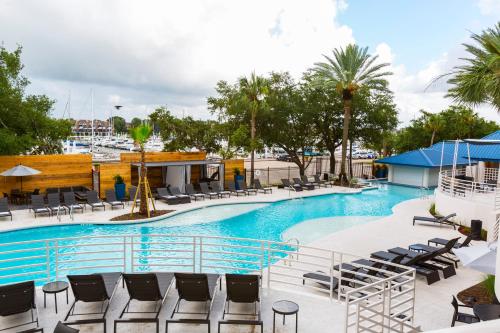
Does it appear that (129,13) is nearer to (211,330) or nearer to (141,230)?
(141,230)

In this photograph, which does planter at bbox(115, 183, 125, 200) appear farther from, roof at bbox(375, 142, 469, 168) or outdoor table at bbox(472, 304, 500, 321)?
roof at bbox(375, 142, 469, 168)

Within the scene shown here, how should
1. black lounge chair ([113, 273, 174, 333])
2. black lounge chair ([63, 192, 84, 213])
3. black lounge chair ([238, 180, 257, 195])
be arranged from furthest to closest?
black lounge chair ([238, 180, 257, 195]), black lounge chair ([63, 192, 84, 213]), black lounge chair ([113, 273, 174, 333])

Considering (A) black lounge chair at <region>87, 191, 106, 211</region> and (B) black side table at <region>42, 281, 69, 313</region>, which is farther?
(A) black lounge chair at <region>87, 191, 106, 211</region>

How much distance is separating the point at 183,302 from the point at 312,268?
4.52 m

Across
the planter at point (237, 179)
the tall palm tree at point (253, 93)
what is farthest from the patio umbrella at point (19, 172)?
the tall palm tree at point (253, 93)

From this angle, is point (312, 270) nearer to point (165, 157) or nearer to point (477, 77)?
point (477, 77)

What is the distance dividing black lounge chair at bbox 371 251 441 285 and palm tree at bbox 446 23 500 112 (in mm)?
5652

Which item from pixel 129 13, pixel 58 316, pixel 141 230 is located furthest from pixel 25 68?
pixel 58 316

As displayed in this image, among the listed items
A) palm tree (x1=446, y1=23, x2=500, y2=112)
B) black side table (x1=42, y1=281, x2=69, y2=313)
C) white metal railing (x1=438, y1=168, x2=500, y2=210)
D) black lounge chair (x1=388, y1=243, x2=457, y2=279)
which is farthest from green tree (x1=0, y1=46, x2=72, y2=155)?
white metal railing (x1=438, y1=168, x2=500, y2=210)

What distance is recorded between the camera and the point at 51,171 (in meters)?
21.1

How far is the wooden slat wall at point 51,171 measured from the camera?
19.9m

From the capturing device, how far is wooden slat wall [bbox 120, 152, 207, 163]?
23.6m

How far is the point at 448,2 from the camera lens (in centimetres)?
1602

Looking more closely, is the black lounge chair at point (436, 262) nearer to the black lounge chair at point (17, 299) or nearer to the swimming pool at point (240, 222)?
the swimming pool at point (240, 222)
